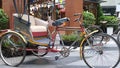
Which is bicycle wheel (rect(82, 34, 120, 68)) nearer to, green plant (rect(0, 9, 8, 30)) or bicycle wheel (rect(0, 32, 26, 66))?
bicycle wheel (rect(0, 32, 26, 66))

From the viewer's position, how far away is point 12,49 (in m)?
7.93

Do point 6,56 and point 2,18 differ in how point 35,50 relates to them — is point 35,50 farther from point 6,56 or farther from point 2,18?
point 2,18

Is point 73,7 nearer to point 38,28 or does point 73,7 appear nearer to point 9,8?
point 9,8

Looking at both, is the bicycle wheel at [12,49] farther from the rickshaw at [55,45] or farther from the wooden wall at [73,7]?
the wooden wall at [73,7]

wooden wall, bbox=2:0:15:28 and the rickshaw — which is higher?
wooden wall, bbox=2:0:15:28

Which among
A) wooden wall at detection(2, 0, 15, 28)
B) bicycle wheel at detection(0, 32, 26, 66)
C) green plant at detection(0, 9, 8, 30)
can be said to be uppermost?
wooden wall at detection(2, 0, 15, 28)

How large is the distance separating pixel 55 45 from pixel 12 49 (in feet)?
3.70

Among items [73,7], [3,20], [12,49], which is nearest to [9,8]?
[3,20]

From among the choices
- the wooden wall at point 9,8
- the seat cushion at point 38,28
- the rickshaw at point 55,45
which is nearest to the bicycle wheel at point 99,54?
the rickshaw at point 55,45

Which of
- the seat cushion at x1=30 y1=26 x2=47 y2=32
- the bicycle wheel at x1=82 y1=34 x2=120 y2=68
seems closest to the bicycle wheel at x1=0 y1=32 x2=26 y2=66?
the seat cushion at x1=30 y1=26 x2=47 y2=32

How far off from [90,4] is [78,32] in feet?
40.9

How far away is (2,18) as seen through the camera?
9.24m

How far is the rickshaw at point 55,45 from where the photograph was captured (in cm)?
672

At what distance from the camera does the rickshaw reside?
6723mm
